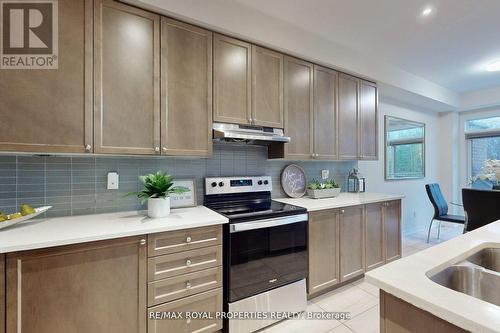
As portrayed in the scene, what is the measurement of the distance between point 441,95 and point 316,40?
3.09 m

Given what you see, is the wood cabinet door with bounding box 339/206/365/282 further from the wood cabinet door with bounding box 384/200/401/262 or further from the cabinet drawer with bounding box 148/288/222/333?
the cabinet drawer with bounding box 148/288/222/333

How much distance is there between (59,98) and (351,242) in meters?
2.72

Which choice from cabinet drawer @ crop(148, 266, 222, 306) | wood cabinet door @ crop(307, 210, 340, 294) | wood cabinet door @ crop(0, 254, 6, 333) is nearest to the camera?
wood cabinet door @ crop(0, 254, 6, 333)

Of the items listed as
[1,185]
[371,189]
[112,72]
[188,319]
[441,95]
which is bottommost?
[188,319]

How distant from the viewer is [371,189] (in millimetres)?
3492

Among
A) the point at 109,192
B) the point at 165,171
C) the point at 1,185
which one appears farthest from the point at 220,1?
the point at 1,185

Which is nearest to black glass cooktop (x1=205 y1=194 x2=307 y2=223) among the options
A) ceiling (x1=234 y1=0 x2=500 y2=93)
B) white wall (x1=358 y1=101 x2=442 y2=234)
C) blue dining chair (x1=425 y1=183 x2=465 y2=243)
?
ceiling (x1=234 y1=0 x2=500 y2=93)

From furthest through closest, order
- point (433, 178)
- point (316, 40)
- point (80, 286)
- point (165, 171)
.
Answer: point (433, 178) < point (316, 40) < point (165, 171) < point (80, 286)

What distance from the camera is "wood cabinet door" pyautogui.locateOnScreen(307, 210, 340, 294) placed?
2.05 metres

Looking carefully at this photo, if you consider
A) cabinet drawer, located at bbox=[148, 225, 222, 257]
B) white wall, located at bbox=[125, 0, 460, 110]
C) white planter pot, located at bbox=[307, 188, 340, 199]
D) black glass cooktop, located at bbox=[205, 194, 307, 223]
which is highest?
white wall, located at bbox=[125, 0, 460, 110]

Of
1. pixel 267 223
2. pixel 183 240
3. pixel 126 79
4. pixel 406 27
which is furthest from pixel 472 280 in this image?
pixel 406 27

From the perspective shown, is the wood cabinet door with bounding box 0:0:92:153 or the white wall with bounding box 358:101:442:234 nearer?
the wood cabinet door with bounding box 0:0:92:153

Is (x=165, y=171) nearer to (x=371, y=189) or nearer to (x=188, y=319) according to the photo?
(x=188, y=319)

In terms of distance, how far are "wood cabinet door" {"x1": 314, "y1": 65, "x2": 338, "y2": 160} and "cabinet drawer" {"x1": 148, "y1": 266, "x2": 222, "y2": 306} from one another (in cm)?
161
